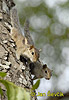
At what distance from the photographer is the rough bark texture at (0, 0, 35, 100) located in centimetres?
113

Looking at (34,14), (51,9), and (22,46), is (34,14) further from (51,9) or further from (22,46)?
(22,46)

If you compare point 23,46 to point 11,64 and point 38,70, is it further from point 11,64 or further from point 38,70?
point 11,64

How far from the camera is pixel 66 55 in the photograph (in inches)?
190

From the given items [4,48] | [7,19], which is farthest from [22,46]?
[4,48]

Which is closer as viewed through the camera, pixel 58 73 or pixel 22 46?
pixel 22 46

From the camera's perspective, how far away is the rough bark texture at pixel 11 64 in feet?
3.71

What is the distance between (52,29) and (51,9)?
508mm

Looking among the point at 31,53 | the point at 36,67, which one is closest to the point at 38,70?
the point at 36,67

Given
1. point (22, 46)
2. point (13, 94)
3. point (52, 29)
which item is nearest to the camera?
point (13, 94)

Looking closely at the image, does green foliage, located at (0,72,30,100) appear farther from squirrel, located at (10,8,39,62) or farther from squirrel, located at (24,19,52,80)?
squirrel, located at (24,19,52,80)

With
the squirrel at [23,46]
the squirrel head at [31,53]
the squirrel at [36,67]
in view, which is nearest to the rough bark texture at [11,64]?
the squirrel at [23,46]

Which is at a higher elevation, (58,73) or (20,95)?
(58,73)

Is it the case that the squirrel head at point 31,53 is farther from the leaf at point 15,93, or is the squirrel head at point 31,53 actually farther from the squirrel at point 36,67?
the leaf at point 15,93

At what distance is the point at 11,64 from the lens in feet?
3.89
